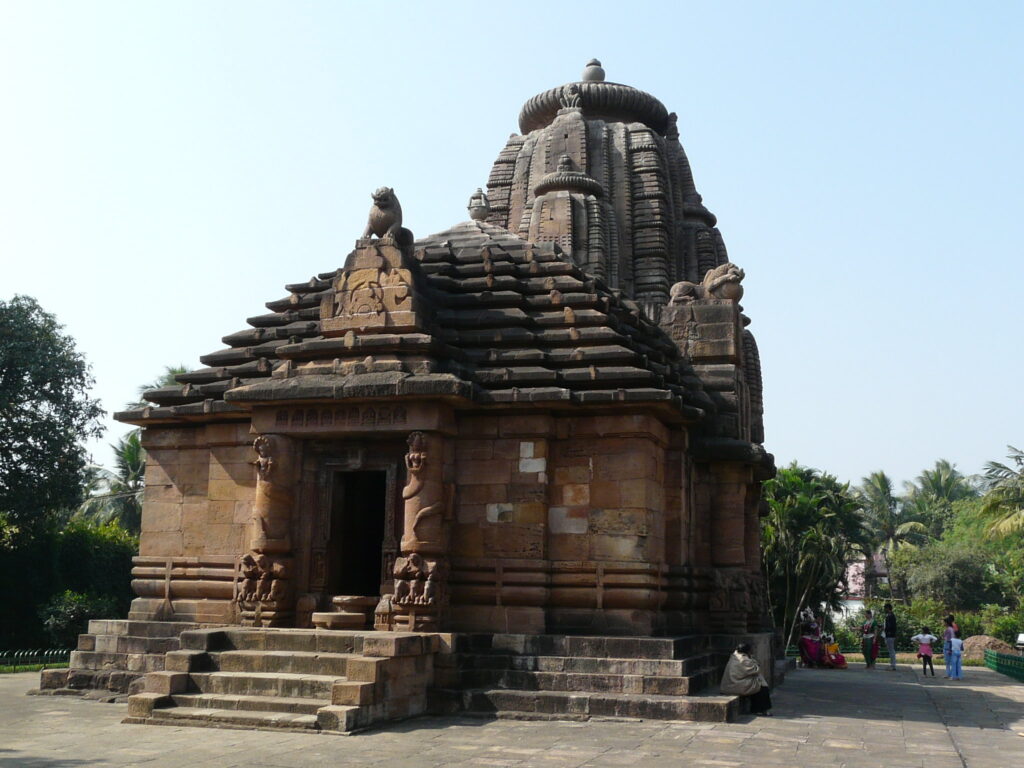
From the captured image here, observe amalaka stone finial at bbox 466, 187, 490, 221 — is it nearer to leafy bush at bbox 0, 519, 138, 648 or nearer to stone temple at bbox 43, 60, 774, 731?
stone temple at bbox 43, 60, 774, 731

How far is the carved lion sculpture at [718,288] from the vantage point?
53.7 feet

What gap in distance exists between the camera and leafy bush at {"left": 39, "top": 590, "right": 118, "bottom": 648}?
26.5 meters

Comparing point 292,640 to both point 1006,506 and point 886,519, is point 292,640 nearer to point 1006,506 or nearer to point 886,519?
point 1006,506

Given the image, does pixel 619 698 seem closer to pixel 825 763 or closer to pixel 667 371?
pixel 825 763

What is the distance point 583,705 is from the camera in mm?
11266

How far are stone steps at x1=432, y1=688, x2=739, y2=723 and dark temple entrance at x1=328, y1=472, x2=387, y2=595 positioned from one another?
9.92 feet

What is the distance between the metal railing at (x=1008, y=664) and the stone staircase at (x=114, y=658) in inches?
673

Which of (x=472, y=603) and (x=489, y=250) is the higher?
(x=489, y=250)

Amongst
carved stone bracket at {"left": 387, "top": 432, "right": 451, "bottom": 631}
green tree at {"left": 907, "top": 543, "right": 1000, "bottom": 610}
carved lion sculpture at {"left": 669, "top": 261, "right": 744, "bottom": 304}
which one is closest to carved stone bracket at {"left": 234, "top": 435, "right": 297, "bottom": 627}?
carved stone bracket at {"left": 387, "top": 432, "right": 451, "bottom": 631}

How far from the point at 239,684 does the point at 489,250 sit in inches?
293

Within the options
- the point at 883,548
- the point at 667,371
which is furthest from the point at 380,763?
the point at 883,548

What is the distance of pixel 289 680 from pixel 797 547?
2556 centimetres

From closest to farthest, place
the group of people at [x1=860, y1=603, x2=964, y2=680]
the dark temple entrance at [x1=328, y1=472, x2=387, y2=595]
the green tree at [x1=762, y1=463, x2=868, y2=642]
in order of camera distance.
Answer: the dark temple entrance at [x1=328, y1=472, x2=387, y2=595]
the group of people at [x1=860, y1=603, x2=964, y2=680]
the green tree at [x1=762, y1=463, x2=868, y2=642]

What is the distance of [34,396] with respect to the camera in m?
30.5
